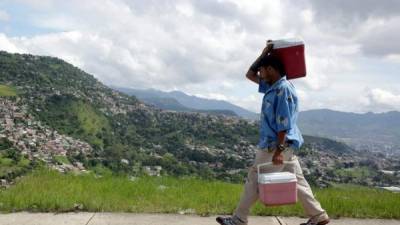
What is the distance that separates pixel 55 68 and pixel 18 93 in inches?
1404

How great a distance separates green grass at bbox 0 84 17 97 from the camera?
82.1 metres

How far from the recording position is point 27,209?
5797mm

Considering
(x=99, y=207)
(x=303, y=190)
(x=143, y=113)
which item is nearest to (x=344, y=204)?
(x=303, y=190)

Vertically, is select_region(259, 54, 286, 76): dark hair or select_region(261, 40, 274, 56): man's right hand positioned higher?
select_region(261, 40, 274, 56): man's right hand

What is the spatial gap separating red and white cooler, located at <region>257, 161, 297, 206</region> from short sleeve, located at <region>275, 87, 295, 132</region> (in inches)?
16.5

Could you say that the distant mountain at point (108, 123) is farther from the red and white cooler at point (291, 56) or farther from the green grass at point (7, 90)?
the red and white cooler at point (291, 56)

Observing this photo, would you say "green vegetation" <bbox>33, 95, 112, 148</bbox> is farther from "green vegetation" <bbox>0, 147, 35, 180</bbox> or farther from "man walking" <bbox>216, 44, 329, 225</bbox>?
"man walking" <bbox>216, 44, 329, 225</bbox>

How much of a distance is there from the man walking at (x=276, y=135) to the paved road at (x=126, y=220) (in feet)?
2.53

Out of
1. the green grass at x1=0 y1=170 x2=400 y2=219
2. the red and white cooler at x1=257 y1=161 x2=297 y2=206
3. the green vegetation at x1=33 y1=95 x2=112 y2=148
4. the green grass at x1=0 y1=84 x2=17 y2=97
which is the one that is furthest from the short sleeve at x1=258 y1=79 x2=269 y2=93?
the green grass at x1=0 y1=84 x2=17 y2=97

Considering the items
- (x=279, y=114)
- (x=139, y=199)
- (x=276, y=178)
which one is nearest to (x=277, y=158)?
(x=276, y=178)

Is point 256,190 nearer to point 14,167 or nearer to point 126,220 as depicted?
point 126,220

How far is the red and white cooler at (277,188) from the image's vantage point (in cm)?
454

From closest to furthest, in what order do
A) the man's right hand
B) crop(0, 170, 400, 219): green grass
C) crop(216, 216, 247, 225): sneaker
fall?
the man's right hand
crop(216, 216, 247, 225): sneaker
crop(0, 170, 400, 219): green grass

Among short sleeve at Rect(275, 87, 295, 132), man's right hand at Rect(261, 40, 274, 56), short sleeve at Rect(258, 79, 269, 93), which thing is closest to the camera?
short sleeve at Rect(275, 87, 295, 132)
